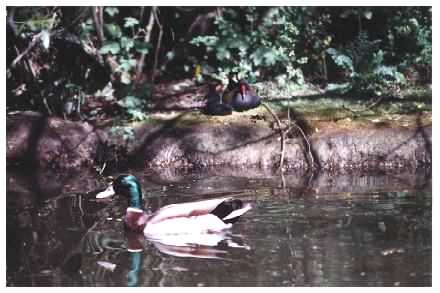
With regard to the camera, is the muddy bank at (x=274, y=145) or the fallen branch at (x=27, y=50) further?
the fallen branch at (x=27, y=50)

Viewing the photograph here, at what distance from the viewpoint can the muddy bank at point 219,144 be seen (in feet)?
32.0

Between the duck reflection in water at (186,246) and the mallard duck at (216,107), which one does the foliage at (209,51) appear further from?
the duck reflection in water at (186,246)

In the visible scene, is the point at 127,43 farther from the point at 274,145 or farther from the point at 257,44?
the point at 274,145

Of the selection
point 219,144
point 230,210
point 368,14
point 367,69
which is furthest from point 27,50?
point 368,14

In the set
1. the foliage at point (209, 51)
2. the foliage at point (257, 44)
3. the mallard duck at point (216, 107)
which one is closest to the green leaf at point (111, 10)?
the foliage at point (209, 51)

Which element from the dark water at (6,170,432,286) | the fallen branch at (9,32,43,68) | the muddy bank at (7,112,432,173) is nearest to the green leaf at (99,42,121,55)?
the fallen branch at (9,32,43,68)

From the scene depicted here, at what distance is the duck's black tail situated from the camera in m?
6.93

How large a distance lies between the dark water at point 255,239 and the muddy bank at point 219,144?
78 centimetres

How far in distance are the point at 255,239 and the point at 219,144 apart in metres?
3.80

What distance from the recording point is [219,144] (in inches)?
401

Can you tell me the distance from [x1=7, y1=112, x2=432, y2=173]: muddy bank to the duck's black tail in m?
2.85

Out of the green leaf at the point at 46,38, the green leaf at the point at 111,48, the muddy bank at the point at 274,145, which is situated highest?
the green leaf at the point at 111,48

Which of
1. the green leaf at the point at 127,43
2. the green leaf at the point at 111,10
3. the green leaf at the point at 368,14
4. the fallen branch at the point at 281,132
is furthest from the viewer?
the green leaf at the point at 368,14
